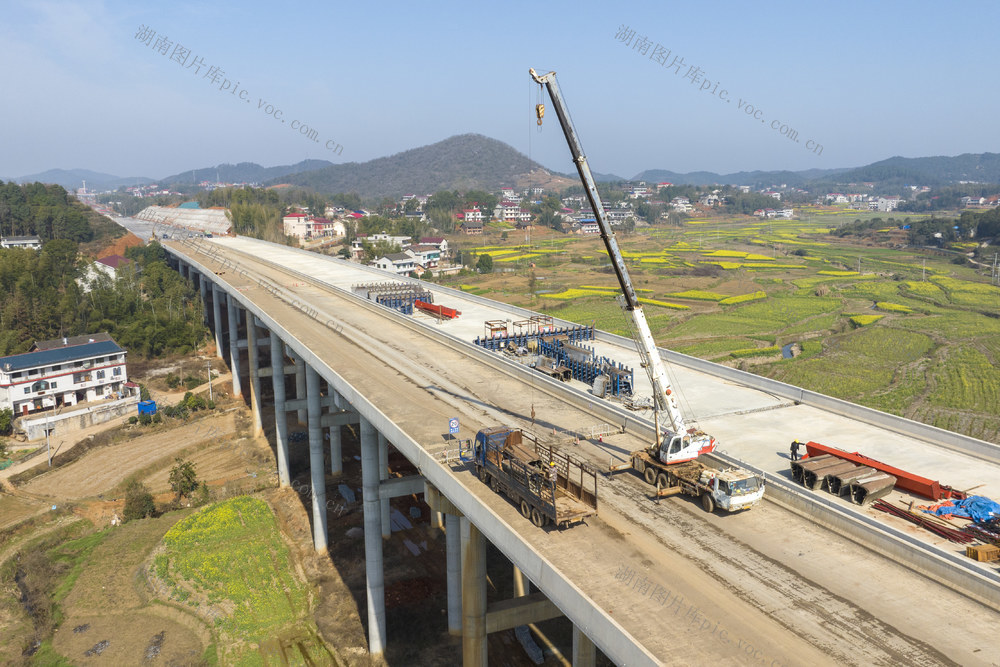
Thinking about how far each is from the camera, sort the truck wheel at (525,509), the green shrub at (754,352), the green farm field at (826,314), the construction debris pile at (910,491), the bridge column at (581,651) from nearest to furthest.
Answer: the construction debris pile at (910,491) < the truck wheel at (525,509) < the bridge column at (581,651) < the green farm field at (826,314) < the green shrub at (754,352)

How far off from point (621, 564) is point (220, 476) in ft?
156

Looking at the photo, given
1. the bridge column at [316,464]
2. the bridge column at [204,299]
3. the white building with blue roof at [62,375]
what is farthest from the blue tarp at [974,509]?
the bridge column at [204,299]

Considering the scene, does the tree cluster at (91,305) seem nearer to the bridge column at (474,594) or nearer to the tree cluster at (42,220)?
the tree cluster at (42,220)

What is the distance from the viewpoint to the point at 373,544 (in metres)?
36.3

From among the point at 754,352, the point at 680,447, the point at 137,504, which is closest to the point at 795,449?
the point at 680,447

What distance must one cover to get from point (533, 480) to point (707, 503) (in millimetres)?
6759

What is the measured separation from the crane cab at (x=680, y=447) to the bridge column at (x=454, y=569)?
10.1 metres

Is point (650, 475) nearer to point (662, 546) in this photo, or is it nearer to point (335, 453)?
point (662, 546)

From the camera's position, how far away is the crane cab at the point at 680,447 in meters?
26.1

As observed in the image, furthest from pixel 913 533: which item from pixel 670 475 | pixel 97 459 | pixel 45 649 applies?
pixel 97 459

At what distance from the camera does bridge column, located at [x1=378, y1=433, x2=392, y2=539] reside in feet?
128

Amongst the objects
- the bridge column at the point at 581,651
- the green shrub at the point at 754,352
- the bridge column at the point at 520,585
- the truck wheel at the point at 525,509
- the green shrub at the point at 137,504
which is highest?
the truck wheel at the point at 525,509

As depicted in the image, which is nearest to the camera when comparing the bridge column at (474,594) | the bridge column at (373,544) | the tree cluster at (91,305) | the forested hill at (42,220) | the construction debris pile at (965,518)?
the construction debris pile at (965,518)

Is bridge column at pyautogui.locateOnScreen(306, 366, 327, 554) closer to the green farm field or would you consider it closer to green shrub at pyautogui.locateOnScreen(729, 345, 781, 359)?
the green farm field
